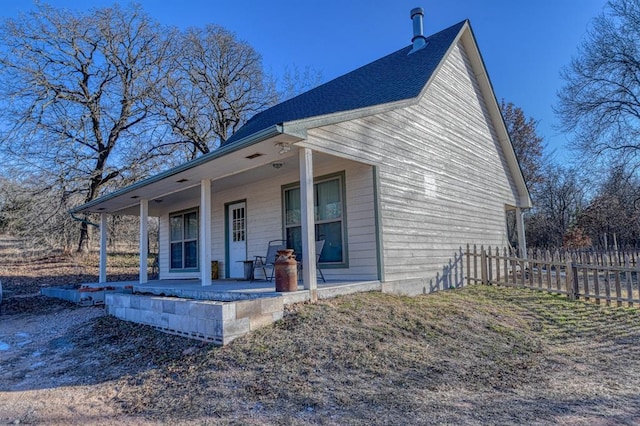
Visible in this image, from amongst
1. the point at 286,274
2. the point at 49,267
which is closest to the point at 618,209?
the point at 286,274

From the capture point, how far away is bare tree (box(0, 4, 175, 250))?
15.6 m

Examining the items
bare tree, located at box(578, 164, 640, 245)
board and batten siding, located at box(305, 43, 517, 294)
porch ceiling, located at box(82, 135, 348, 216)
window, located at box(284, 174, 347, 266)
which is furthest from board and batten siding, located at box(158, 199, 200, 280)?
bare tree, located at box(578, 164, 640, 245)

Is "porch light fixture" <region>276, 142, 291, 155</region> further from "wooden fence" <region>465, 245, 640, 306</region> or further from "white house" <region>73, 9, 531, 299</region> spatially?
"wooden fence" <region>465, 245, 640, 306</region>

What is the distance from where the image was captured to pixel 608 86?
1817cm

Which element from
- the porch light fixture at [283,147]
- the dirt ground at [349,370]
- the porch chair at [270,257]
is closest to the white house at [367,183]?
the porch light fixture at [283,147]

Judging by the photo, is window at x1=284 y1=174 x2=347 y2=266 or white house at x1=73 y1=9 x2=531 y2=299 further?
window at x1=284 y1=174 x2=347 y2=266

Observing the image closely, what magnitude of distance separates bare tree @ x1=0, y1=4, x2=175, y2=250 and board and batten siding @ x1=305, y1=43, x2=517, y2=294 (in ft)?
47.5

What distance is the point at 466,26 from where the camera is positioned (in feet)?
33.7

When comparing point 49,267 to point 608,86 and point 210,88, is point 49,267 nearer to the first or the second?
point 210,88

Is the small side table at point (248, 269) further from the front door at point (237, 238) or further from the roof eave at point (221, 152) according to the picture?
the roof eave at point (221, 152)

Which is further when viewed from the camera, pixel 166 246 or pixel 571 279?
pixel 166 246

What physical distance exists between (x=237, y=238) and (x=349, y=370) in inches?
264

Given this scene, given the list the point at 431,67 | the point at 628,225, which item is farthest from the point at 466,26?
the point at 628,225

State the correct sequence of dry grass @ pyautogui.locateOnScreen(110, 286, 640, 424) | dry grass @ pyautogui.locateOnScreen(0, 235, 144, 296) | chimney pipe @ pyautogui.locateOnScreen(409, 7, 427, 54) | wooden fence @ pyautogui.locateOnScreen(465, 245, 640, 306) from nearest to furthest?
dry grass @ pyautogui.locateOnScreen(110, 286, 640, 424)
wooden fence @ pyautogui.locateOnScreen(465, 245, 640, 306)
chimney pipe @ pyautogui.locateOnScreen(409, 7, 427, 54)
dry grass @ pyautogui.locateOnScreen(0, 235, 144, 296)
